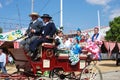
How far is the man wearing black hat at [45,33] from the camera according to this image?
33.7 feet

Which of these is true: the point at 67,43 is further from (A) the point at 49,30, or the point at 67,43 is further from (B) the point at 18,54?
(B) the point at 18,54

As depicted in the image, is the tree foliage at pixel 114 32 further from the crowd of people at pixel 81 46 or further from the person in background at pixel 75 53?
the person in background at pixel 75 53

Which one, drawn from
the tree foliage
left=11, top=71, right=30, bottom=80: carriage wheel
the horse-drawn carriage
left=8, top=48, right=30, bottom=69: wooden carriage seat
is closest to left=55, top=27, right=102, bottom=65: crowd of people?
the horse-drawn carriage

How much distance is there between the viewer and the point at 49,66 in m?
10.4

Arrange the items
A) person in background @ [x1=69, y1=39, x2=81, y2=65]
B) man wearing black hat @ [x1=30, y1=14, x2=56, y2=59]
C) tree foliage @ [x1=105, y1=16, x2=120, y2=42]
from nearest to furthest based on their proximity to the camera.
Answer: man wearing black hat @ [x1=30, y1=14, x2=56, y2=59] < person in background @ [x1=69, y1=39, x2=81, y2=65] < tree foliage @ [x1=105, y1=16, x2=120, y2=42]

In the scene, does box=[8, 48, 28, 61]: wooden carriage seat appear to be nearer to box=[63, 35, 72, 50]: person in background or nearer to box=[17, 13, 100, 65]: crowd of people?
box=[17, 13, 100, 65]: crowd of people

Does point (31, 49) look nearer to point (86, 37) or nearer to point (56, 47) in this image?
point (56, 47)

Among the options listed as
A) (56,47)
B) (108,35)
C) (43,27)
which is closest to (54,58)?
(56,47)

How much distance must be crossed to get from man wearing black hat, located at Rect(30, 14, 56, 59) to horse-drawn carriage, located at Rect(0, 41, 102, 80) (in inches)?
7.1

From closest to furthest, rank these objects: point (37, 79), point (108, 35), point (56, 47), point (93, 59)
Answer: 1. point (37, 79)
2. point (56, 47)
3. point (93, 59)
4. point (108, 35)

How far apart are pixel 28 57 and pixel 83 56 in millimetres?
2125

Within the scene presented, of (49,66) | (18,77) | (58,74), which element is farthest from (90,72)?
(18,77)

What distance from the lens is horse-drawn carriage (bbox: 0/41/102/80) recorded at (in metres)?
10.1

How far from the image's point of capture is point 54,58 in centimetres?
1062
